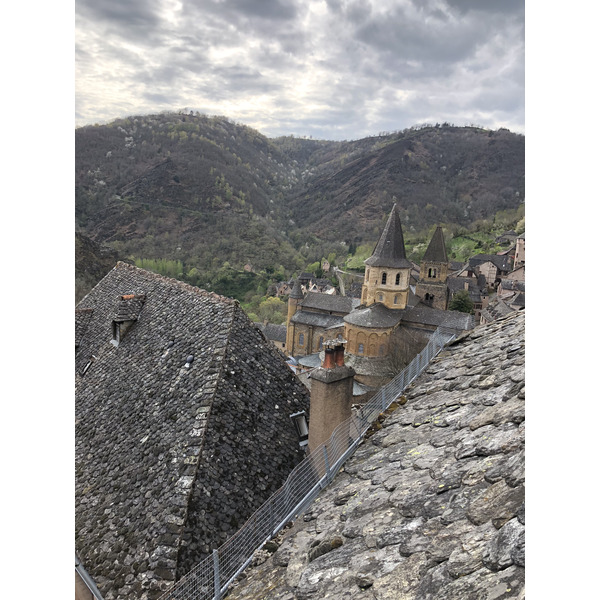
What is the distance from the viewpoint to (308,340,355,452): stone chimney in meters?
6.40

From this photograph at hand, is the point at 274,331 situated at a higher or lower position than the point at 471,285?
lower

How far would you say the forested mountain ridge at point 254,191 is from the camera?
265 feet

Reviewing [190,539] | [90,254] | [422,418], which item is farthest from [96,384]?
[90,254]

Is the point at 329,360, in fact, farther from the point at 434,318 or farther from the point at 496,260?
the point at 496,260

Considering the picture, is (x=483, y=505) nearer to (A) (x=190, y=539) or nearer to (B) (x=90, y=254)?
(A) (x=190, y=539)

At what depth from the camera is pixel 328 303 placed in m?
45.5

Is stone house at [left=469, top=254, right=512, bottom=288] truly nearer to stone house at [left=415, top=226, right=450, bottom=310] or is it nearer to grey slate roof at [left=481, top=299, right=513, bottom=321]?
grey slate roof at [left=481, top=299, right=513, bottom=321]

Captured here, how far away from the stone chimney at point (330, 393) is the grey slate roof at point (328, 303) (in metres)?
37.9

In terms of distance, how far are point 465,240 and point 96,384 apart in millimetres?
94970

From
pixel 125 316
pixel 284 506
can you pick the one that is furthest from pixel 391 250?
pixel 284 506

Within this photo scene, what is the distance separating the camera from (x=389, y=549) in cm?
258

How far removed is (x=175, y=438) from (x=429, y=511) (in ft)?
17.1

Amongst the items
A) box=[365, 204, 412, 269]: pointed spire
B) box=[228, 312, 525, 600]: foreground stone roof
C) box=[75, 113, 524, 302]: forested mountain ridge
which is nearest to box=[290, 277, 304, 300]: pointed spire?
box=[365, 204, 412, 269]: pointed spire

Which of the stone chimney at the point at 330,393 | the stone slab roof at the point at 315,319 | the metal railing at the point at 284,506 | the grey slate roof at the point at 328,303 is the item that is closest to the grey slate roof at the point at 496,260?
the grey slate roof at the point at 328,303
